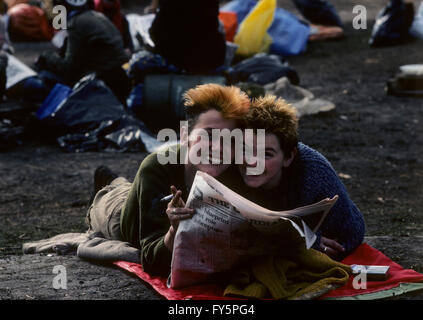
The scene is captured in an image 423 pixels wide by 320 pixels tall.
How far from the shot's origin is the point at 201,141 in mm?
2768

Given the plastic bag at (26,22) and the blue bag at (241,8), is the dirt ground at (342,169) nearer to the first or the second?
the blue bag at (241,8)

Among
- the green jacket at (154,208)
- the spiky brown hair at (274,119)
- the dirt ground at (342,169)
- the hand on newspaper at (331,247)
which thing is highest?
the spiky brown hair at (274,119)

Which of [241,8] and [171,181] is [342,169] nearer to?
[171,181]

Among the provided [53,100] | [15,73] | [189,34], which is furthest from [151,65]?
[15,73]

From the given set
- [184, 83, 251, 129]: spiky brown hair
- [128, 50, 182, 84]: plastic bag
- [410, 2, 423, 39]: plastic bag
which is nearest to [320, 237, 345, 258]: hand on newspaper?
[184, 83, 251, 129]: spiky brown hair

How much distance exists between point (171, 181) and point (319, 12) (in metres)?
8.27

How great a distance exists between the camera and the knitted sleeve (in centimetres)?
296

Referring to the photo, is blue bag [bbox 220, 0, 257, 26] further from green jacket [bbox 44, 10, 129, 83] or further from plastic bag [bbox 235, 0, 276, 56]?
green jacket [bbox 44, 10, 129, 83]

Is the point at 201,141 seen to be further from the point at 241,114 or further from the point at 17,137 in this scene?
the point at 17,137

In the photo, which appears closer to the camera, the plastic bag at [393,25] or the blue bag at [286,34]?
the blue bag at [286,34]

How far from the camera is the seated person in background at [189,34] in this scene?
6.49 meters

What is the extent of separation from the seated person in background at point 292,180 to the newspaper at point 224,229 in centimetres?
22

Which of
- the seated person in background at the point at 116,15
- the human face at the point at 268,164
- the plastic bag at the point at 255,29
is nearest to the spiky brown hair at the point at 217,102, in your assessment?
the human face at the point at 268,164

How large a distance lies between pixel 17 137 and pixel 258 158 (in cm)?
405
